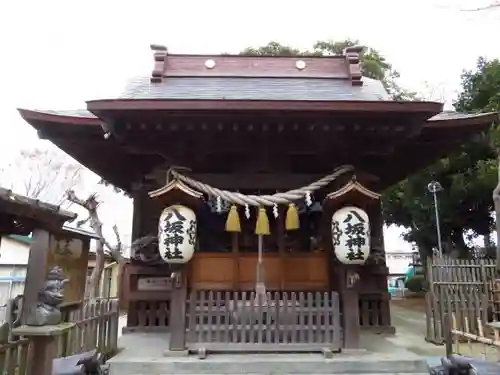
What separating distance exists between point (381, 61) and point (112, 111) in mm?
16850

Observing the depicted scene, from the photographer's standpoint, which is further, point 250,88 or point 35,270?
point 250,88

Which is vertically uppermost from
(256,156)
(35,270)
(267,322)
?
(256,156)

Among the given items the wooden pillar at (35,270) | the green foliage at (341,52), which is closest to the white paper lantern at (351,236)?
the wooden pillar at (35,270)

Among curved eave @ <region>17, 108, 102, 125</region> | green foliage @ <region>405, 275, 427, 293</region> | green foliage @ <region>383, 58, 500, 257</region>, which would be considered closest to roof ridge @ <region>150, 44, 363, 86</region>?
curved eave @ <region>17, 108, 102, 125</region>

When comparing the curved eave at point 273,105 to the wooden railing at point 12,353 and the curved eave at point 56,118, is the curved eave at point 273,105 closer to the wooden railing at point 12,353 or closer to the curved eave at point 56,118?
the curved eave at point 56,118

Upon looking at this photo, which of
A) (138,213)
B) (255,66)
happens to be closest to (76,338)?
(138,213)

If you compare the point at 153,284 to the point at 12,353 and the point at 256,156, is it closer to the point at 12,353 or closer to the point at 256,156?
the point at 256,156

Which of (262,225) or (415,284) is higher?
(262,225)

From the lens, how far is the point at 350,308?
583 cm

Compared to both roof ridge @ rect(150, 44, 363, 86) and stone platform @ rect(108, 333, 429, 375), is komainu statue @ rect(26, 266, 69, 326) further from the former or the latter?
roof ridge @ rect(150, 44, 363, 86)

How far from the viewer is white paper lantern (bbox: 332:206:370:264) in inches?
228

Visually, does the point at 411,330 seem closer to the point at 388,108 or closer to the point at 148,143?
the point at 388,108

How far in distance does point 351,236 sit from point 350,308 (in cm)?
101

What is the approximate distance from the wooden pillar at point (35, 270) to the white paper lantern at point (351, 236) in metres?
3.77
